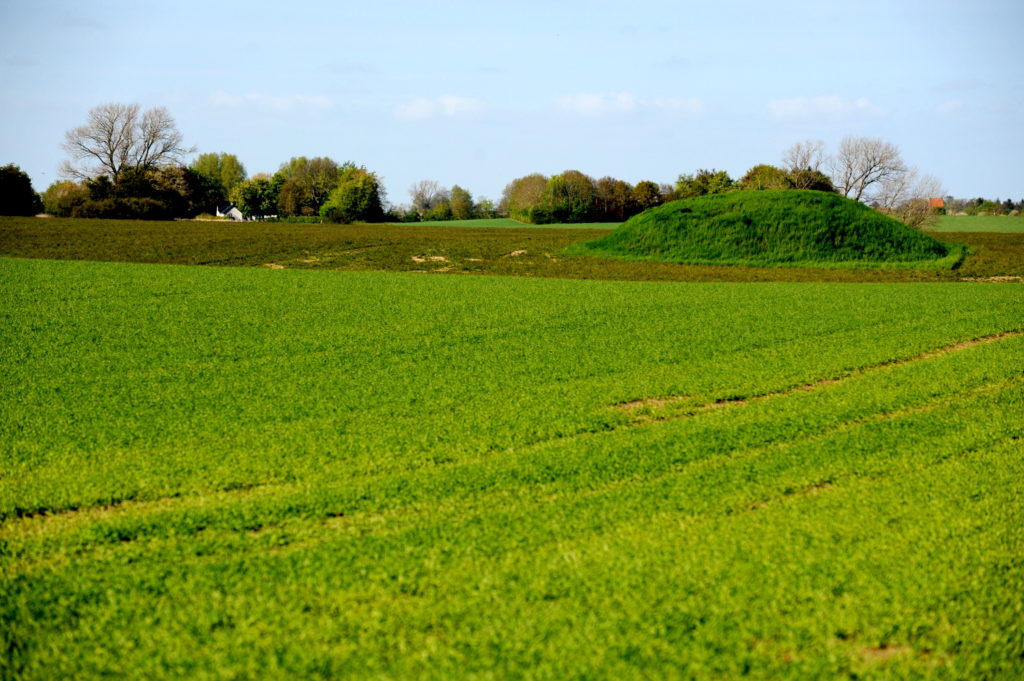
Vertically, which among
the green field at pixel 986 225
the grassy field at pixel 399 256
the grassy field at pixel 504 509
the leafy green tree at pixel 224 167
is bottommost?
the grassy field at pixel 504 509

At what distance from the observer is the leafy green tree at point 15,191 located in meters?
67.1

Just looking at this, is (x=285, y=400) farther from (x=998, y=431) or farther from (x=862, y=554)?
(x=998, y=431)

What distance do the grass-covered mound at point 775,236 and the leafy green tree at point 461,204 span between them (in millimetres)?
70477

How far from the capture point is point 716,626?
4586mm

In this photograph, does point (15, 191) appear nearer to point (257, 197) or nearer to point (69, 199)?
point (69, 199)

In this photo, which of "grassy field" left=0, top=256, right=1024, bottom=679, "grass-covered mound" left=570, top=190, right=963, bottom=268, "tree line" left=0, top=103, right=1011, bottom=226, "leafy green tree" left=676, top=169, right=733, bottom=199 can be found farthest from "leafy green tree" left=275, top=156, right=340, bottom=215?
"grassy field" left=0, top=256, right=1024, bottom=679

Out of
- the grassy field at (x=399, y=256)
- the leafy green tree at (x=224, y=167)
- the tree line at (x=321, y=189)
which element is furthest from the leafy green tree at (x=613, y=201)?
the leafy green tree at (x=224, y=167)

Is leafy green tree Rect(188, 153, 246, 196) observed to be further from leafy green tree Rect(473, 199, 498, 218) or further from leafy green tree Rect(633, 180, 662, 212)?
leafy green tree Rect(633, 180, 662, 212)

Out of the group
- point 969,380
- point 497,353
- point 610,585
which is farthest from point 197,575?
point 969,380

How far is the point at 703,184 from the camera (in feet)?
307

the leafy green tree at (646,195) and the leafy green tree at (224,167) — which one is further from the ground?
the leafy green tree at (224,167)

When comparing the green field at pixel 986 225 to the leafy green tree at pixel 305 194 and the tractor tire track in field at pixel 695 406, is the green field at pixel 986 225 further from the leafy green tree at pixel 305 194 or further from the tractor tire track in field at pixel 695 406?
the tractor tire track in field at pixel 695 406

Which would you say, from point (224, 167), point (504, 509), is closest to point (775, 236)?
point (504, 509)

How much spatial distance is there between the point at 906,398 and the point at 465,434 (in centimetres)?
566
